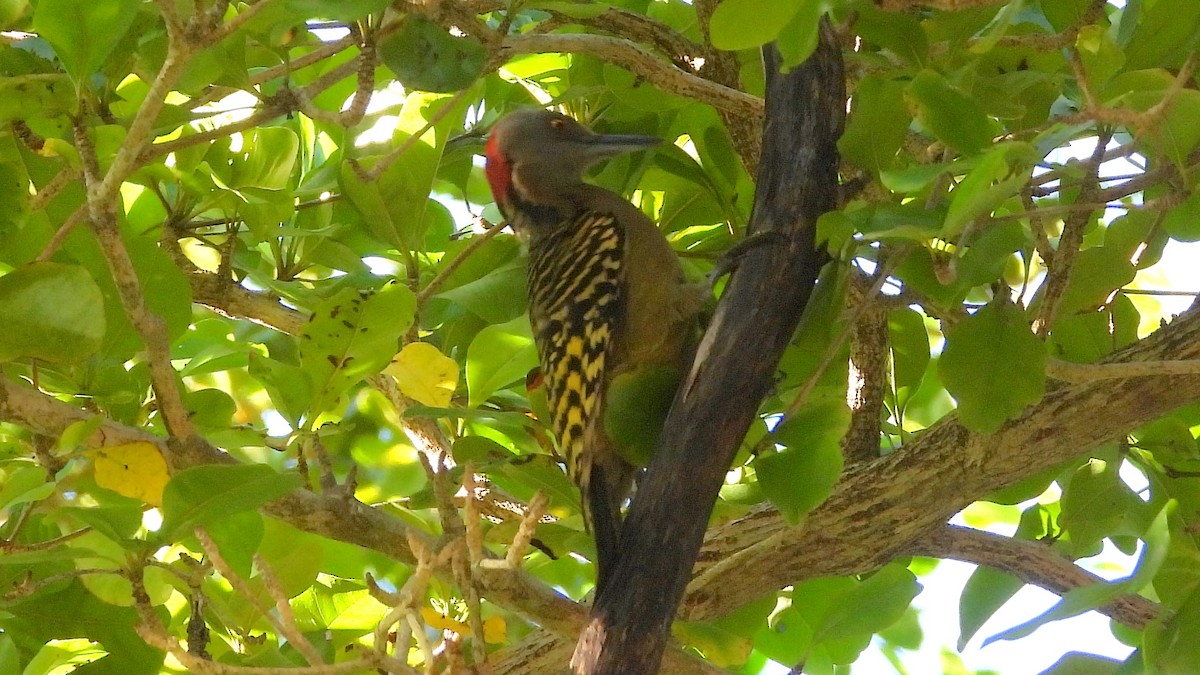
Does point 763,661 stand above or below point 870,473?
below

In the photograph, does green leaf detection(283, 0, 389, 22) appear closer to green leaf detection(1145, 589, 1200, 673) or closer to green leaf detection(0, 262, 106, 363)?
green leaf detection(0, 262, 106, 363)

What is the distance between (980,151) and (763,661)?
5.45 ft

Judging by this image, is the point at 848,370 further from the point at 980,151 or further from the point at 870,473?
the point at 980,151

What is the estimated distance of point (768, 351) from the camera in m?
1.45

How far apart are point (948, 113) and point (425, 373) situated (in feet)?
2.65

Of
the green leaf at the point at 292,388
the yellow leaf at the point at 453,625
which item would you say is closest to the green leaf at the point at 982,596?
the yellow leaf at the point at 453,625

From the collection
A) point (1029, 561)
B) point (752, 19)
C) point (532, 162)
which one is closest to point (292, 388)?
point (752, 19)

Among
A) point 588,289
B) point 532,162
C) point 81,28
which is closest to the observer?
point 81,28

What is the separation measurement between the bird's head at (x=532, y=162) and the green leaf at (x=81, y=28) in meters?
1.47

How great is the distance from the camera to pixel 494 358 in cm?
185

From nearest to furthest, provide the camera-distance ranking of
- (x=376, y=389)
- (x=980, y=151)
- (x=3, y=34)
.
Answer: (x=980, y=151) → (x=3, y=34) → (x=376, y=389)

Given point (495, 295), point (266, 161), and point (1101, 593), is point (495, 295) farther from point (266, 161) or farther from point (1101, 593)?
point (1101, 593)

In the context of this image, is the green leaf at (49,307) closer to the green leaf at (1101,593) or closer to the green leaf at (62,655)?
the green leaf at (62,655)

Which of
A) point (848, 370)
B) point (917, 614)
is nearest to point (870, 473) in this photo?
point (848, 370)
